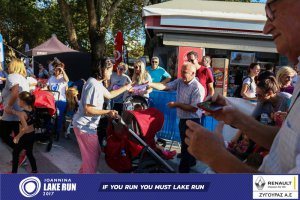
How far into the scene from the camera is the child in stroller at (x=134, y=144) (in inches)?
178

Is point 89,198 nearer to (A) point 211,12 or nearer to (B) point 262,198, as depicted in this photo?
(B) point 262,198

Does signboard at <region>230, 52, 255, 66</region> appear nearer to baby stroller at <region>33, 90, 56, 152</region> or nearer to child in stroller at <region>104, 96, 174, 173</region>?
baby stroller at <region>33, 90, 56, 152</region>

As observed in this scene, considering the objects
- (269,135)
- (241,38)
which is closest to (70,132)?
(241,38)

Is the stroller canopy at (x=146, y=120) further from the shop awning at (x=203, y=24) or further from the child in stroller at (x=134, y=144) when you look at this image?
the shop awning at (x=203, y=24)

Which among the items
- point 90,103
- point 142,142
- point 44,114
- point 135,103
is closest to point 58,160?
point 44,114

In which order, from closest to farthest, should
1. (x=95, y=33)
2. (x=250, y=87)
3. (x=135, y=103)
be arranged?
1. (x=135, y=103)
2. (x=250, y=87)
3. (x=95, y=33)

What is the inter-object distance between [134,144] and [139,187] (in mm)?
3661

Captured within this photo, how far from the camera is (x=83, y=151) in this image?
16.3 feet

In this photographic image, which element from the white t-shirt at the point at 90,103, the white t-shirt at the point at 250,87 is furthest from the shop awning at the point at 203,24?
the white t-shirt at the point at 90,103

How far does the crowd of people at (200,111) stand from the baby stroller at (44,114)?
1.52ft

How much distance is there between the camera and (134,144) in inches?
189

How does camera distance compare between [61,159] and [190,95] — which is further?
[61,159]

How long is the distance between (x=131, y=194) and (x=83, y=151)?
3.92 meters

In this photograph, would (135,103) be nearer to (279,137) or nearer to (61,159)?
(61,159)
